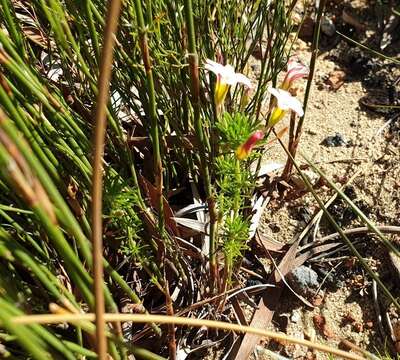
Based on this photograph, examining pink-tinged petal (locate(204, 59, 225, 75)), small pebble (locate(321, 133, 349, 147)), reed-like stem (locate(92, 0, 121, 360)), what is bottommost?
small pebble (locate(321, 133, 349, 147))

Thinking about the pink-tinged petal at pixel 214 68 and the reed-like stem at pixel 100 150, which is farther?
the pink-tinged petal at pixel 214 68

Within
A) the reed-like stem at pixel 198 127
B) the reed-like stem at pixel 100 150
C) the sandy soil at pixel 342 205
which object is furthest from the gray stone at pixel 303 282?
the reed-like stem at pixel 100 150

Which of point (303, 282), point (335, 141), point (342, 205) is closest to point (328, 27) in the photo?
point (335, 141)

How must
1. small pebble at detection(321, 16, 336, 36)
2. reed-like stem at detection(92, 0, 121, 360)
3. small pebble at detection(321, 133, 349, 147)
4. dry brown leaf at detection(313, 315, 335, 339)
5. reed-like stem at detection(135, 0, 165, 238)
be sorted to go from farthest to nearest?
small pebble at detection(321, 16, 336, 36) < small pebble at detection(321, 133, 349, 147) < dry brown leaf at detection(313, 315, 335, 339) < reed-like stem at detection(135, 0, 165, 238) < reed-like stem at detection(92, 0, 121, 360)

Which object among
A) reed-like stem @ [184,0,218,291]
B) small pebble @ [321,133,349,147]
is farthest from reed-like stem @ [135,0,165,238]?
small pebble @ [321,133,349,147]

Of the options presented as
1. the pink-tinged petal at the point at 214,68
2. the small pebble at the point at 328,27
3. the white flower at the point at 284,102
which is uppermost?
the pink-tinged petal at the point at 214,68

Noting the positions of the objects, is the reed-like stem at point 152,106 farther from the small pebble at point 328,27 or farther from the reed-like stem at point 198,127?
the small pebble at point 328,27

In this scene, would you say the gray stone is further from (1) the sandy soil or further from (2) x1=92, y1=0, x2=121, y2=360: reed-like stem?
(2) x1=92, y1=0, x2=121, y2=360: reed-like stem

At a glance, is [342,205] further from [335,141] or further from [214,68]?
[214,68]
